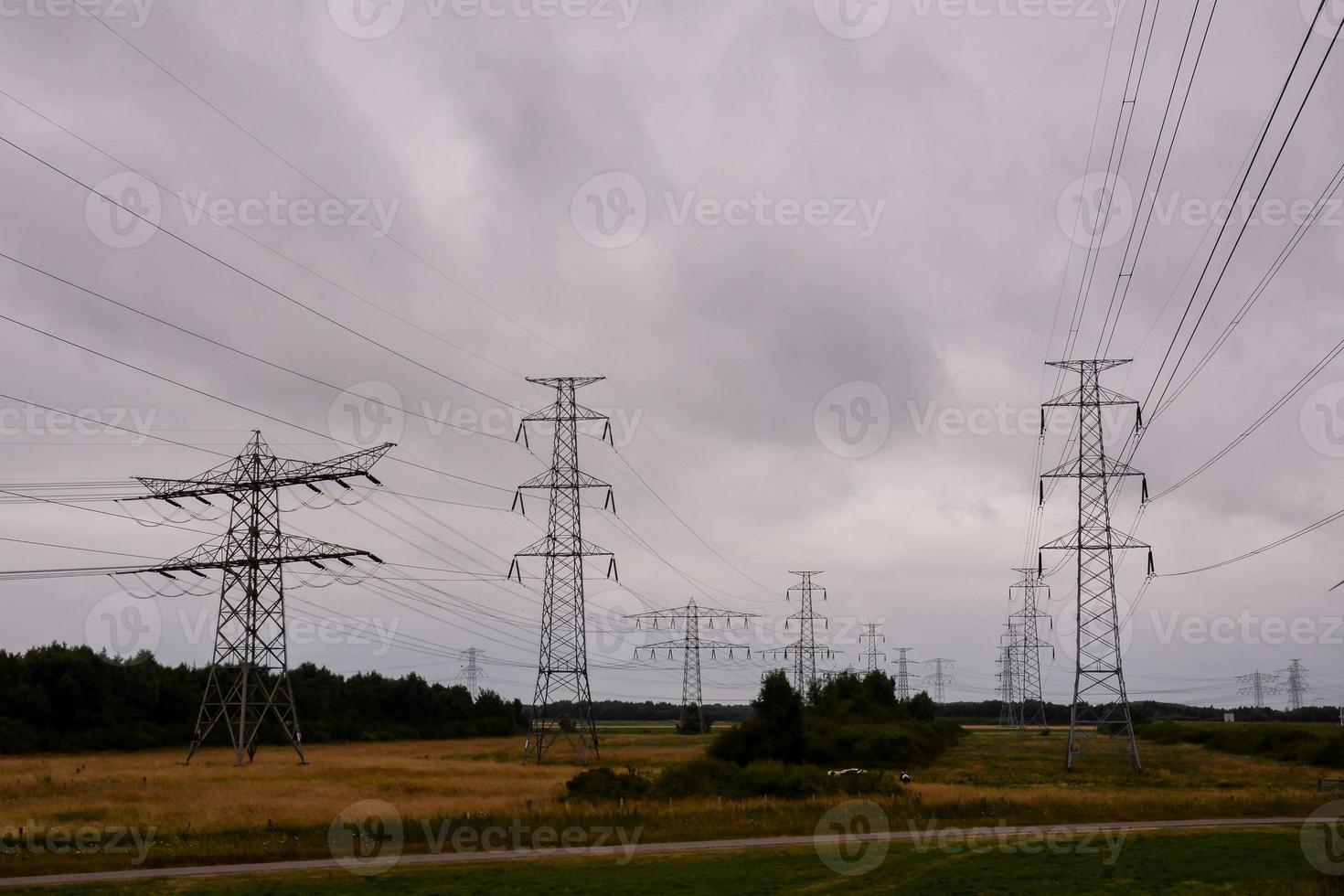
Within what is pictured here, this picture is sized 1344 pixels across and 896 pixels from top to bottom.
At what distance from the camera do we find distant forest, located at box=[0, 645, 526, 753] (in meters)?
90.5

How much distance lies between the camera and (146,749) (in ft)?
301

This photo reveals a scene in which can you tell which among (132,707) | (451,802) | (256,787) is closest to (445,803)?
(451,802)

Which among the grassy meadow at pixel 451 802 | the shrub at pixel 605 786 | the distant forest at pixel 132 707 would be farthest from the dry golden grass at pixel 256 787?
the distant forest at pixel 132 707

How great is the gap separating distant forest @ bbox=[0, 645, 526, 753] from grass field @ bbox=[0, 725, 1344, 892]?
20.1 meters

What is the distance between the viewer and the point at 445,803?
45875 mm

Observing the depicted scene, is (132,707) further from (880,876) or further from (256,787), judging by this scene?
(880,876)

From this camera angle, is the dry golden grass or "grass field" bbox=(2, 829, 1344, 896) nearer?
"grass field" bbox=(2, 829, 1344, 896)

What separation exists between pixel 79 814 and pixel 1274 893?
39.9 meters

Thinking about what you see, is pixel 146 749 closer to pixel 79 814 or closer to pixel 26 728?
pixel 26 728

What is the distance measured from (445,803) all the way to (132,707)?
66542 mm

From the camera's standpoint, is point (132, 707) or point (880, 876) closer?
point (880, 876)

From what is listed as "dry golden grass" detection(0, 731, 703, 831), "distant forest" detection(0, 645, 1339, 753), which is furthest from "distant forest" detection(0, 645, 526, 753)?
"dry golden grass" detection(0, 731, 703, 831)

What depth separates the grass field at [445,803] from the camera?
121ft

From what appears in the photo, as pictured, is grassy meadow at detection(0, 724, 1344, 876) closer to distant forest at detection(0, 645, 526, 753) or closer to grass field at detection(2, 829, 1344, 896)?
grass field at detection(2, 829, 1344, 896)
